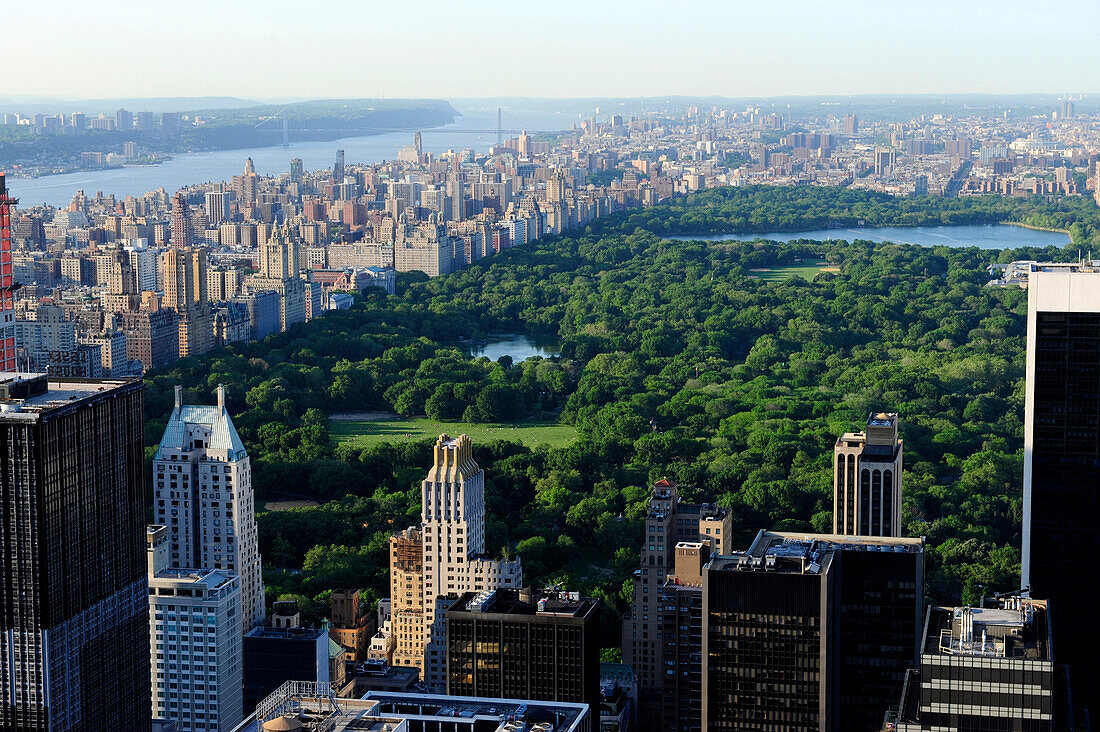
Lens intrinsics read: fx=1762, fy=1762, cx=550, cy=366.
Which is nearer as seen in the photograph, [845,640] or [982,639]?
[982,639]

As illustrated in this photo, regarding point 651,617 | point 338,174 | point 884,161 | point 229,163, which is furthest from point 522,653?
point 229,163

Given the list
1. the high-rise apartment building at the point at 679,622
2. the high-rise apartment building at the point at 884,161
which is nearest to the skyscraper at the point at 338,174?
the high-rise apartment building at the point at 884,161

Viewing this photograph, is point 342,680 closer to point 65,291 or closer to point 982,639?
point 982,639

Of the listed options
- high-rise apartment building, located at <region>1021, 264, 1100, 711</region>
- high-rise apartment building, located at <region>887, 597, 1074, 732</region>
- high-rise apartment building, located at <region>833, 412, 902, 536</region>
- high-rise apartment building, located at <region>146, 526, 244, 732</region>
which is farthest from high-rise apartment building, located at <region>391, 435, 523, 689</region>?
high-rise apartment building, located at <region>887, 597, 1074, 732</region>

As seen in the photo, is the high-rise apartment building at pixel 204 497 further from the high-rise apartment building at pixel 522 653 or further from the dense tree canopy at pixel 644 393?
the high-rise apartment building at pixel 522 653

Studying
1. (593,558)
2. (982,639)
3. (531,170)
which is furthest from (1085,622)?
(531,170)

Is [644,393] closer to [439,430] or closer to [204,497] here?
[439,430]

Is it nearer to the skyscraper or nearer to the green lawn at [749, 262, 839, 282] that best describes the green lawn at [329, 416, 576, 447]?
the green lawn at [749, 262, 839, 282]
